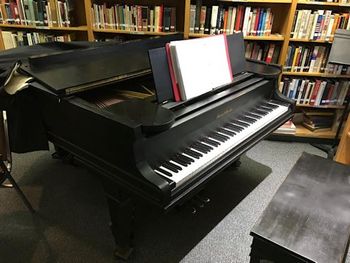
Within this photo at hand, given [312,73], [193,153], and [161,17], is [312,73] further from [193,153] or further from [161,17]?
[193,153]

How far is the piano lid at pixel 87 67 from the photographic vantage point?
1272 millimetres

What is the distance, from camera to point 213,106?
1417 mm

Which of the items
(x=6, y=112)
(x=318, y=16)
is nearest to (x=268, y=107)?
(x=318, y=16)

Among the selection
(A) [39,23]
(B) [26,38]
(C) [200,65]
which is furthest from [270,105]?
(B) [26,38]

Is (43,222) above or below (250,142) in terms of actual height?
below

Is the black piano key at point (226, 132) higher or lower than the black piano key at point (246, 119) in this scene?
lower

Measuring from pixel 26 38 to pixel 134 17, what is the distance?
1220 millimetres

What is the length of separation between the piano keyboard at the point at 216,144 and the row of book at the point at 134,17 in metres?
1.31

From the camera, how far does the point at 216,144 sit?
142 cm

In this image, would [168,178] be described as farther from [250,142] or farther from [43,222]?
[43,222]

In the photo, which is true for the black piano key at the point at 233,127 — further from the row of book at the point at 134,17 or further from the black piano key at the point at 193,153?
the row of book at the point at 134,17

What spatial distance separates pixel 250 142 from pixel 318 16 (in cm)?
161

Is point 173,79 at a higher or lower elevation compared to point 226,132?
higher

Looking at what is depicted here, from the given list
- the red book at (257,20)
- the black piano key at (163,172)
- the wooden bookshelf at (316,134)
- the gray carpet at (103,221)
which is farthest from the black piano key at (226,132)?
the wooden bookshelf at (316,134)
